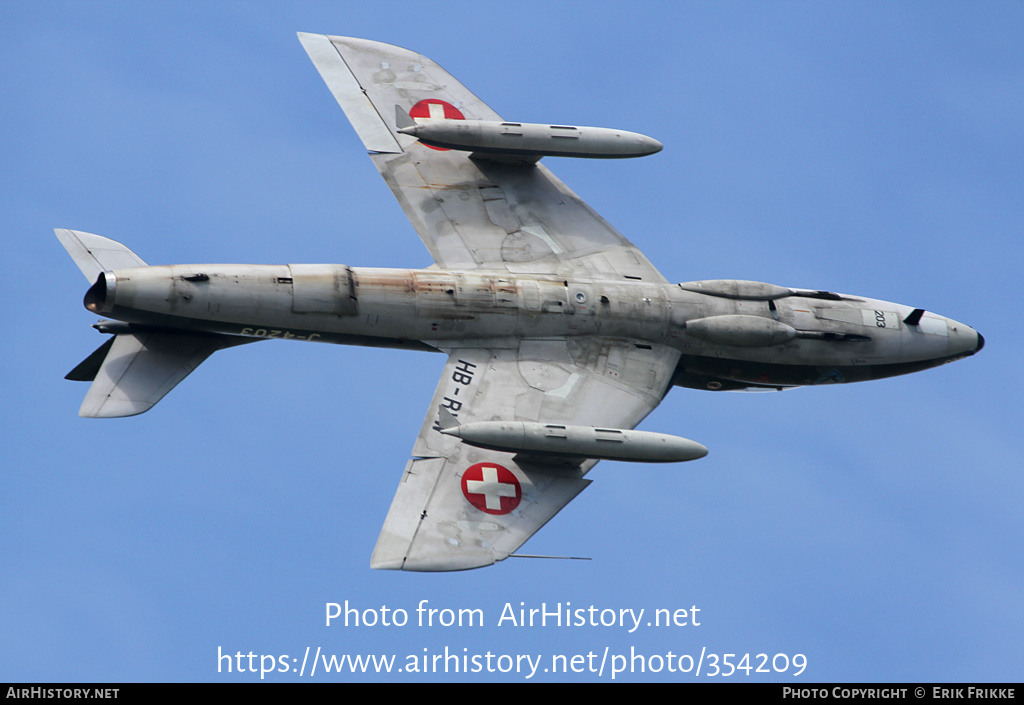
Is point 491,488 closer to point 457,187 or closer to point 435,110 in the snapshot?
point 457,187

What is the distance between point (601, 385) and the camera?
4062 cm

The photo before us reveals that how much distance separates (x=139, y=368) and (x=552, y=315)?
1090 centimetres

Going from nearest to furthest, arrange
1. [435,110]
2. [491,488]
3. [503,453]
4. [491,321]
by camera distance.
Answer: [491,488] < [503,453] < [491,321] < [435,110]

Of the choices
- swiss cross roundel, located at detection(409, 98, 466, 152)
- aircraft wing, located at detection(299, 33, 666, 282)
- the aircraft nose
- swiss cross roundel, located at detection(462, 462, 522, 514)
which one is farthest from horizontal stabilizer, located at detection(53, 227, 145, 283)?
the aircraft nose

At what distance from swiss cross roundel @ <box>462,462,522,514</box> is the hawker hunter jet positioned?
46mm

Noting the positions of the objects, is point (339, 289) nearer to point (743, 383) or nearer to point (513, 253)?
point (513, 253)

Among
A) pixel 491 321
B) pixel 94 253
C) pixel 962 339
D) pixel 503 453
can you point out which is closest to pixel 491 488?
pixel 503 453

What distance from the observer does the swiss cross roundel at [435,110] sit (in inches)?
1777

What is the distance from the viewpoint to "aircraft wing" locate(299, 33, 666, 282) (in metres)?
42.7

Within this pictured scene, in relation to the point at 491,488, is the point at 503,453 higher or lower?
higher

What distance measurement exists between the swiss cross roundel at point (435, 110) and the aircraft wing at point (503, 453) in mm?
8568

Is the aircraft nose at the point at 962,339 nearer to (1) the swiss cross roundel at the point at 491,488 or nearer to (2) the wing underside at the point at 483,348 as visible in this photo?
(2) the wing underside at the point at 483,348

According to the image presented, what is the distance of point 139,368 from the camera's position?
3875cm

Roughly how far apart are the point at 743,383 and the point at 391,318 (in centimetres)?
1051
